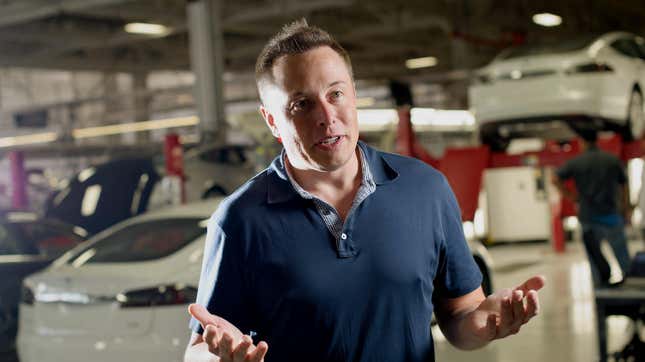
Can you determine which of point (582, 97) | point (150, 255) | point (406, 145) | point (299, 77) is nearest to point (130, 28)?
point (406, 145)

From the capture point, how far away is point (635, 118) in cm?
977

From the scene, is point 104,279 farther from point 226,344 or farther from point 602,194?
point 226,344

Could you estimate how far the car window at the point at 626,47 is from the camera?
10141 millimetres

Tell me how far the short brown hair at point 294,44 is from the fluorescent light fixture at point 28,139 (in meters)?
29.4

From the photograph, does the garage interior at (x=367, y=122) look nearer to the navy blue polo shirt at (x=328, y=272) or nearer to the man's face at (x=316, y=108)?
the navy blue polo shirt at (x=328, y=272)

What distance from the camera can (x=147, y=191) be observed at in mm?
12312

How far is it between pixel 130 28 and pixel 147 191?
10.0m

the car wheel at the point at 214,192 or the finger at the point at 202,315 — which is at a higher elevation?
the finger at the point at 202,315

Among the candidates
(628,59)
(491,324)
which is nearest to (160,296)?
(491,324)

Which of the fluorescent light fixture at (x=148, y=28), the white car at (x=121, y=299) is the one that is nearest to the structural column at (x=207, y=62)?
the fluorescent light fixture at (x=148, y=28)

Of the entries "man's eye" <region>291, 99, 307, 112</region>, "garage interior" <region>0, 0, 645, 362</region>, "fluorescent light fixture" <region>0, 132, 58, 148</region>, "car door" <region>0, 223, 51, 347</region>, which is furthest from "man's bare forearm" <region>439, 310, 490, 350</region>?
"fluorescent light fixture" <region>0, 132, 58, 148</region>

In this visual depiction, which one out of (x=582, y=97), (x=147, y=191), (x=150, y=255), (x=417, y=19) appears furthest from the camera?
(x=417, y=19)

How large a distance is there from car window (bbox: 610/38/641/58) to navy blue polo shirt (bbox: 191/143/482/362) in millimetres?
8709

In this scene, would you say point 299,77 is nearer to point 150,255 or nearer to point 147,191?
point 150,255
